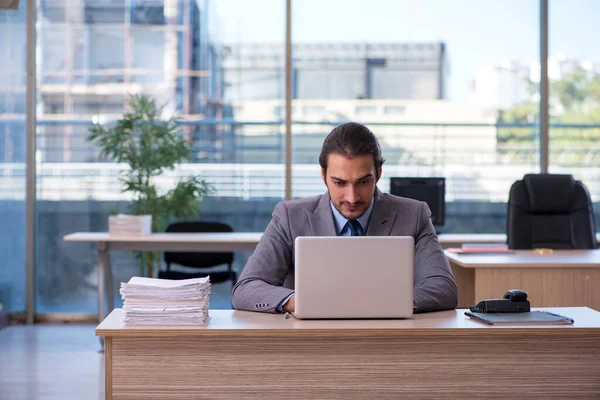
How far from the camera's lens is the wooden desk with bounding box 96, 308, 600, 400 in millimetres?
2309

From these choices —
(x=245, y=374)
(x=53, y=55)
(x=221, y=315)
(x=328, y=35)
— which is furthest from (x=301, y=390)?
(x=53, y=55)

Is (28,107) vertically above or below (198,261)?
above

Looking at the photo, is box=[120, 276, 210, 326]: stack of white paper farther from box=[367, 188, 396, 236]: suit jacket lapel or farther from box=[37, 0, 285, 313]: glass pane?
box=[37, 0, 285, 313]: glass pane

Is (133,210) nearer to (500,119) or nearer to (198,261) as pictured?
(198,261)

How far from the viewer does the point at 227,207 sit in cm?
683

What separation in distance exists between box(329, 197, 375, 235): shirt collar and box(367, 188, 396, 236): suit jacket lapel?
0.02 meters

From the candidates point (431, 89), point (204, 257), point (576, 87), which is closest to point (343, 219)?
point (204, 257)

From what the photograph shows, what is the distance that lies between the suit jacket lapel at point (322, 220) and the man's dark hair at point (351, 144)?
0.70ft

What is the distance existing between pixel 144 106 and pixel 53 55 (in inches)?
44.5

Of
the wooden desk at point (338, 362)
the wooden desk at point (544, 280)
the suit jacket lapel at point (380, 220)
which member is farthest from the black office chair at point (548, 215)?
the wooden desk at point (338, 362)

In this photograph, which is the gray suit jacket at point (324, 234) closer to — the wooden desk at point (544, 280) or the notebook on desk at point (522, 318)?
the notebook on desk at point (522, 318)

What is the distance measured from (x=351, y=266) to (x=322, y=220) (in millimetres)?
701

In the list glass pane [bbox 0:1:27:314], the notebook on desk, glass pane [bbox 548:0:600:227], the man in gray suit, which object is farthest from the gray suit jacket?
glass pane [bbox 0:1:27:314]

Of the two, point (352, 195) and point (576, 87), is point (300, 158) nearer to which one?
point (576, 87)
